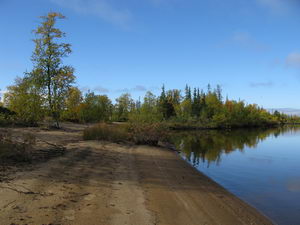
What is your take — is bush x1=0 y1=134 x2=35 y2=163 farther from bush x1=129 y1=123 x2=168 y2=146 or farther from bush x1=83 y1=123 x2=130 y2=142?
bush x1=129 y1=123 x2=168 y2=146

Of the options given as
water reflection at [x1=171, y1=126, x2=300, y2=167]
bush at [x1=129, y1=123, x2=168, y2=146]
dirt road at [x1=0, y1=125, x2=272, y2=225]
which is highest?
bush at [x1=129, y1=123, x2=168, y2=146]

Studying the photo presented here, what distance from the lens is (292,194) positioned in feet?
31.8

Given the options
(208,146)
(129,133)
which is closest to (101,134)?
(129,133)

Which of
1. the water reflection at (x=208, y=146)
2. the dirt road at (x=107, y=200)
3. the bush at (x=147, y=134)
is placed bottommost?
the water reflection at (x=208, y=146)

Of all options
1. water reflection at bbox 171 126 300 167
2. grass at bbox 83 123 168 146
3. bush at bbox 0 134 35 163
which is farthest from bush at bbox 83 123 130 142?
bush at bbox 0 134 35 163

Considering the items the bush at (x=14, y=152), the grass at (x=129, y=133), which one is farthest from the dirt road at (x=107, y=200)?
the grass at (x=129, y=133)

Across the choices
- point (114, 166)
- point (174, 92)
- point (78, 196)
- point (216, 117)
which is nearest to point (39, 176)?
point (78, 196)

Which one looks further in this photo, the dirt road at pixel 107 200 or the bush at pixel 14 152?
the bush at pixel 14 152

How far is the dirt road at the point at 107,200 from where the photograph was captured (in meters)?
4.68

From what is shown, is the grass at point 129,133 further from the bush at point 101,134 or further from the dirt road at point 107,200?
the dirt road at point 107,200

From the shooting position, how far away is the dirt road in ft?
15.4

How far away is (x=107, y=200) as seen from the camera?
570cm

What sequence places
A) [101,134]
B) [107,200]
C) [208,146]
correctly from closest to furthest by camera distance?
1. [107,200]
2. [101,134]
3. [208,146]

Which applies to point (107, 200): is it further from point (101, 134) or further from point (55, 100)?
point (55, 100)
